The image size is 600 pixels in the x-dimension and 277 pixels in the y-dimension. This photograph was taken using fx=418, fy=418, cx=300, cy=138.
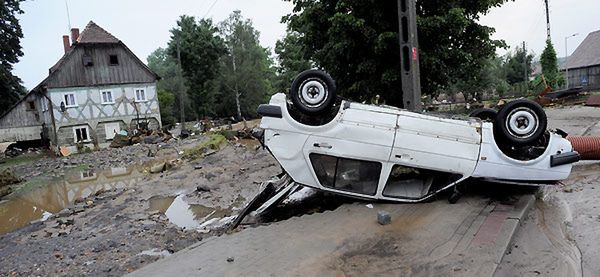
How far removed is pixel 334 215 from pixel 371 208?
1.82ft

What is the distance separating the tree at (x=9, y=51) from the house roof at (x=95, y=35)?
305 inches

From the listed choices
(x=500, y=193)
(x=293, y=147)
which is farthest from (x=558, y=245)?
(x=293, y=147)

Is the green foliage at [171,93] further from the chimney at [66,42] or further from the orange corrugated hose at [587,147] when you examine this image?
the orange corrugated hose at [587,147]

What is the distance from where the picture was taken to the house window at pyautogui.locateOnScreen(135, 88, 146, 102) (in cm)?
3294

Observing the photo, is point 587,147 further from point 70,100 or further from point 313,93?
point 70,100

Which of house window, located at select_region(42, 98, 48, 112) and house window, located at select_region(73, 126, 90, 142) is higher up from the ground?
house window, located at select_region(42, 98, 48, 112)

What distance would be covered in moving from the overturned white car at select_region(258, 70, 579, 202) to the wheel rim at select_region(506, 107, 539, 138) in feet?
0.04

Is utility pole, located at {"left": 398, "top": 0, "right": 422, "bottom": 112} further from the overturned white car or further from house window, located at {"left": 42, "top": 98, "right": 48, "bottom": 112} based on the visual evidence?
house window, located at {"left": 42, "top": 98, "right": 48, "bottom": 112}

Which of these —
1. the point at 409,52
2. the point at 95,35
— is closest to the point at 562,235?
the point at 409,52

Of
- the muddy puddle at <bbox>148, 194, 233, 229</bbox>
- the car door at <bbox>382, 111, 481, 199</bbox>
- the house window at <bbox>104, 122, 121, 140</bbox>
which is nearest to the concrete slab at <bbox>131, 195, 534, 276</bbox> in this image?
the car door at <bbox>382, 111, 481, 199</bbox>

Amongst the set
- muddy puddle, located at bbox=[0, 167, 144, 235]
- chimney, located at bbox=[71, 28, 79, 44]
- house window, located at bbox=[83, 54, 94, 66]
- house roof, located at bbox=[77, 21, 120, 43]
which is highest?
chimney, located at bbox=[71, 28, 79, 44]

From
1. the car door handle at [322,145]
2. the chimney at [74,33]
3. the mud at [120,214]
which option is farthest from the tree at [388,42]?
the chimney at [74,33]

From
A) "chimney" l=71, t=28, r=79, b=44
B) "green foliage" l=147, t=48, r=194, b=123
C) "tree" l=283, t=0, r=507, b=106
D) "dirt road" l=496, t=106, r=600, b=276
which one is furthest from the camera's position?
"green foliage" l=147, t=48, r=194, b=123

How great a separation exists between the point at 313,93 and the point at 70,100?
30.2 meters
